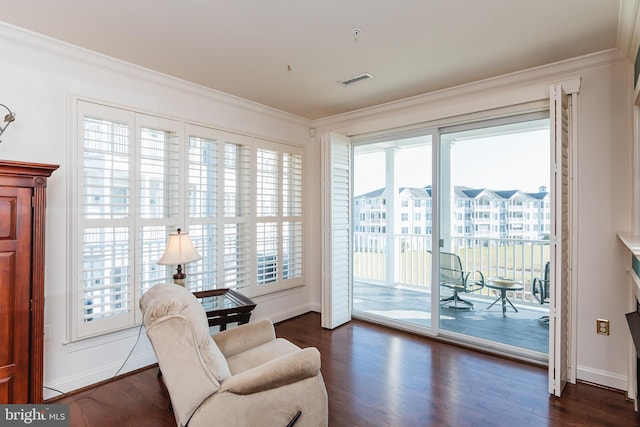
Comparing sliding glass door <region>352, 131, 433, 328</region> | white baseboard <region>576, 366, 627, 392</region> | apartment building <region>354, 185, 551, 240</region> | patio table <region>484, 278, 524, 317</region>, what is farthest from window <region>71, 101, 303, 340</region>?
white baseboard <region>576, 366, 627, 392</region>

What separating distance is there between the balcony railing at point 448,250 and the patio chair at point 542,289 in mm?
34

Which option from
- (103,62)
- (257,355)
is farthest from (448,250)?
(103,62)

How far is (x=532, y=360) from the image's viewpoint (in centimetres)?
302

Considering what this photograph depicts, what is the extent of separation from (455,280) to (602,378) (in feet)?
4.49

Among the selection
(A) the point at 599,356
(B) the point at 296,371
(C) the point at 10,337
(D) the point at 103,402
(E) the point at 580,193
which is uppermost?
(E) the point at 580,193

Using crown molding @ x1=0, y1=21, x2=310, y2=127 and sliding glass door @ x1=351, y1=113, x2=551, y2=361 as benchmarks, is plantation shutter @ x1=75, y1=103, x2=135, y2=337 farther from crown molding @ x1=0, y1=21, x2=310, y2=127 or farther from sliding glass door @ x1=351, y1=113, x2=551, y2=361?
sliding glass door @ x1=351, y1=113, x2=551, y2=361

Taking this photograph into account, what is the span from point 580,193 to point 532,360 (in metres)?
1.56

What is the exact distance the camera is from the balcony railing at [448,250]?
322cm

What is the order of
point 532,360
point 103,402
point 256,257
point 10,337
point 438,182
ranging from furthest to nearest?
1. point 256,257
2. point 438,182
3. point 532,360
4. point 103,402
5. point 10,337

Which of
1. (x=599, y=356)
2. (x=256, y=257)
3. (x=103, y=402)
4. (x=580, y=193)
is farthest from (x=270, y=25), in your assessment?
(x=599, y=356)

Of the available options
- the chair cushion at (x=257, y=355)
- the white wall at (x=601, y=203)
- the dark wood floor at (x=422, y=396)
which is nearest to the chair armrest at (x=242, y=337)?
the chair cushion at (x=257, y=355)

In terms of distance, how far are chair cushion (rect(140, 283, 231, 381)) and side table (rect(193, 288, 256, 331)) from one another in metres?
0.83

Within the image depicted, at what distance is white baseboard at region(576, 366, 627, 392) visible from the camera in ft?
8.32

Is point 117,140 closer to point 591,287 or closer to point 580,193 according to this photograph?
point 580,193
